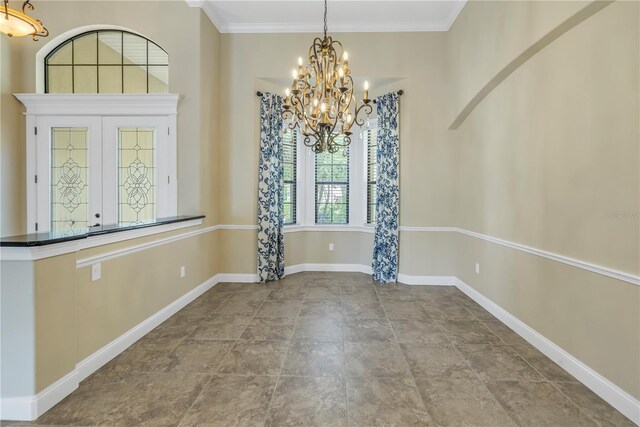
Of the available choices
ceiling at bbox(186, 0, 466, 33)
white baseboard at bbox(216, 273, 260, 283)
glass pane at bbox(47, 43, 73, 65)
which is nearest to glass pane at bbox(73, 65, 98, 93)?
glass pane at bbox(47, 43, 73, 65)

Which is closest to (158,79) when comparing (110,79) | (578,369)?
(110,79)

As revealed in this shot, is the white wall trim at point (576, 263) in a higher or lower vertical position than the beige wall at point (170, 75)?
lower

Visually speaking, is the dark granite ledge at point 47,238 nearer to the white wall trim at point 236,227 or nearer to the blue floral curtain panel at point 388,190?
the white wall trim at point 236,227

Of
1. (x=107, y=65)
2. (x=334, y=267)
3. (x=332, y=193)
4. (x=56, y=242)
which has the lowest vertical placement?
(x=334, y=267)

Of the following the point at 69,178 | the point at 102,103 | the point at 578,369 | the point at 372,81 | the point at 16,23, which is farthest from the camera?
the point at 372,81

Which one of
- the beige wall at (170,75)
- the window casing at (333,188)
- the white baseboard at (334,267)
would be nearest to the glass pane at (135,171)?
the beige wall at (170,75)

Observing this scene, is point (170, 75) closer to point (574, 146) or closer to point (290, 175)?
point (290, 175)

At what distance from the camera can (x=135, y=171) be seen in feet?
12.6

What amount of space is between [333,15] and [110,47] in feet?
10.6

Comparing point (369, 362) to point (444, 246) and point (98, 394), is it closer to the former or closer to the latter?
point (98, 394)

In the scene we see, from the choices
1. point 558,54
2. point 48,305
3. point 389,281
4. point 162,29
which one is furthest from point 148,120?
point 558,54

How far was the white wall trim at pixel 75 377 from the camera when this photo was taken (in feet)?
5.53

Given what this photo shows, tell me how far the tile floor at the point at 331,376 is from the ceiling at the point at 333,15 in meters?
4.06

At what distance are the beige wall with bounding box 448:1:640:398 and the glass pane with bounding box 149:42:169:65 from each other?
4.12 metres
